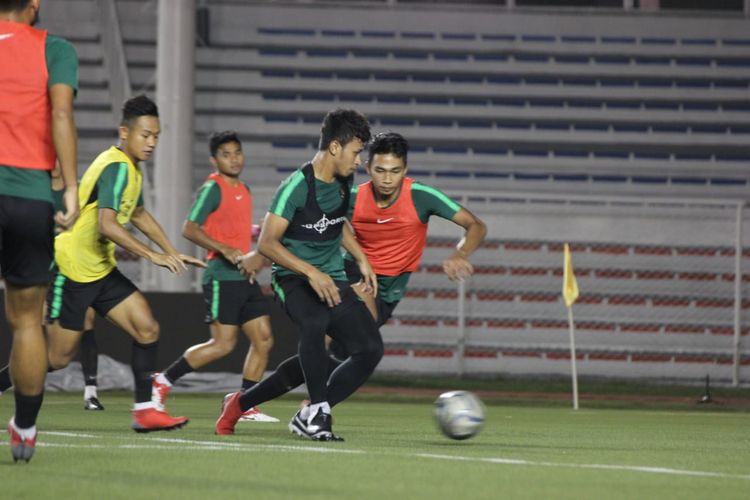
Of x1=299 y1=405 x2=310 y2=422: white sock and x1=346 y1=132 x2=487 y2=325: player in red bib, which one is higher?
x1=346 y1=132 x2=487 y2=325: player in red bib

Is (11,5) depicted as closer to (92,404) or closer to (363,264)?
(363,264)

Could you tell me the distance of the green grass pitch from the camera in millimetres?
4562

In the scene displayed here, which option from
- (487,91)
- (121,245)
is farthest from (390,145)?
(487,91)

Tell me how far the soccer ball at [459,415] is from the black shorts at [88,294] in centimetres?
183

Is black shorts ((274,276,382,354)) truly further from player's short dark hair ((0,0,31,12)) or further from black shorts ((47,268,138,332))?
player's short dark hair ((0,0,31,12))

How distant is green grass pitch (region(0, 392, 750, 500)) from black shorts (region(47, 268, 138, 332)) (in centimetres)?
68

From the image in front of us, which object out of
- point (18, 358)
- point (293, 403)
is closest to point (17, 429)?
point (18, 358)

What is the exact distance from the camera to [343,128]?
22.4 ft

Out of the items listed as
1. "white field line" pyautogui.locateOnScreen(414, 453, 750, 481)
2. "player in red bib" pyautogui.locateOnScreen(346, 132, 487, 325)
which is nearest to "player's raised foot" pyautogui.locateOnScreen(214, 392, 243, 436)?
"player in red bib" pyautogui.locateOnScreen(346, 132, 487, 325)

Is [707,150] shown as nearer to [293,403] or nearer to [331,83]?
[331,83]

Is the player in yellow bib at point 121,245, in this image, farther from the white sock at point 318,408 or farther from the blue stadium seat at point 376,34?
the blue stadium seat at point 376,34

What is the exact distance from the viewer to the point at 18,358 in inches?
212

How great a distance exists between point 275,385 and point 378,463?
5.71 ft

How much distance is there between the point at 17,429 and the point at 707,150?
15.8 meters
